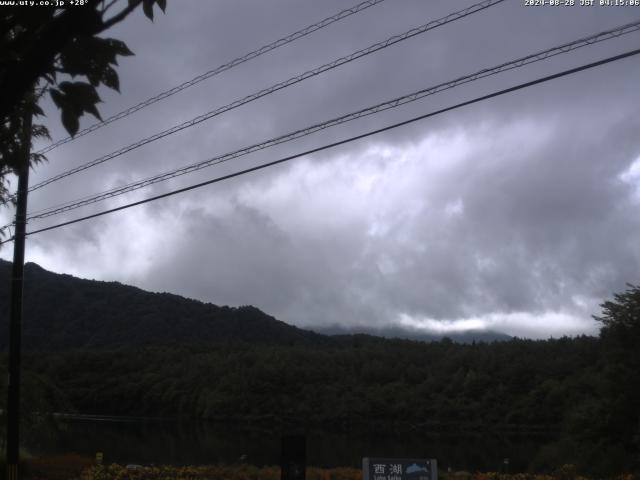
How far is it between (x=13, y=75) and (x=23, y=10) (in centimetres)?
29

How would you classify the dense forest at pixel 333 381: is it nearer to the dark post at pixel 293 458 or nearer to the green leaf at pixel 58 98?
the dark post at pixel 293 458

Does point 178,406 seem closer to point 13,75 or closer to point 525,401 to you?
point 525,401

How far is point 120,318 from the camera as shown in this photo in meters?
120

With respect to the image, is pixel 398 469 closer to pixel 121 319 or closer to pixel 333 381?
pixel 333 381

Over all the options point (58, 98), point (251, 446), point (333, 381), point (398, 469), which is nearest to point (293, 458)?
point (398, 469)

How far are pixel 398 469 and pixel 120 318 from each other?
114m

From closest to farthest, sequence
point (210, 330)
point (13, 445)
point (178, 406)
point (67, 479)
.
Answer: point (13, 445), point (67, 479), point (178, 406), point (210, 330)

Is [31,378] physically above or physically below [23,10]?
below

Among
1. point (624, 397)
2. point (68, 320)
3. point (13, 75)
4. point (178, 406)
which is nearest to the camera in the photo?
point (13, 75)

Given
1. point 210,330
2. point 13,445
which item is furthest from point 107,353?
point 13,445

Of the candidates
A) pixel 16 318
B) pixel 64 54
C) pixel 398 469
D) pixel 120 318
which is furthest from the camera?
pixel 120 318

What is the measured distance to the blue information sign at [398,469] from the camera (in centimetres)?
1083

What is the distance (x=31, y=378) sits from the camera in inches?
710

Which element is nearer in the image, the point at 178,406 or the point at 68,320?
the point at 178,406
